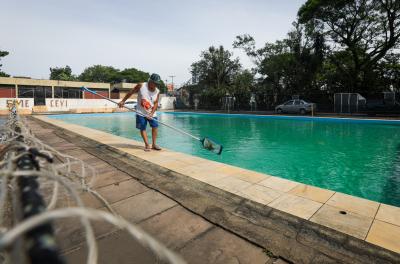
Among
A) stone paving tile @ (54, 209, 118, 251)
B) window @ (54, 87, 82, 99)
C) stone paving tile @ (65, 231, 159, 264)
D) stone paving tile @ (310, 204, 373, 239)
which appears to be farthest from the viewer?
window @ (54, 87, 82, 99)

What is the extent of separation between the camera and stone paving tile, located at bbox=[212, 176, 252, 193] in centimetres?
345

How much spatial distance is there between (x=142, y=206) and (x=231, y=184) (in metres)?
1.36

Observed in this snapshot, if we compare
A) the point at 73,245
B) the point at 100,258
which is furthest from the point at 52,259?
the point at 73,245

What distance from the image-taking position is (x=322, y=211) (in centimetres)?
280

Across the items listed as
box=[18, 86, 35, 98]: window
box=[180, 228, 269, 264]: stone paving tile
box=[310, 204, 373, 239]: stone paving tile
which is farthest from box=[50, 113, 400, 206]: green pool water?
box=[18, 86, 35, 98]: window

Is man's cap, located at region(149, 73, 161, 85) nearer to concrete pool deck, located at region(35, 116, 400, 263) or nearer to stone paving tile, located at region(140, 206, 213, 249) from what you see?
concrete pool deck, located at region(35, 116, 400, 263)

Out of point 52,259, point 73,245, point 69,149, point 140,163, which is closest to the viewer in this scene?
point 52,259

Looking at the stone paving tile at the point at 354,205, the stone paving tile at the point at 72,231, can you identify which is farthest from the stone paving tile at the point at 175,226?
the stone paving tile at the point at 354,205

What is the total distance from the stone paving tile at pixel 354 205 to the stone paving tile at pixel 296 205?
0.24m

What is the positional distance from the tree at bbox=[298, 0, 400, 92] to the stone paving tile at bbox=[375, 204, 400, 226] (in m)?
23.1

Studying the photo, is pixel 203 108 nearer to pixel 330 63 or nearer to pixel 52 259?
pixel 330 63

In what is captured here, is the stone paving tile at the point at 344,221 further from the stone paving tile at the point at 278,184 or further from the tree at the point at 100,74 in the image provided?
the tree at the point at 100,74

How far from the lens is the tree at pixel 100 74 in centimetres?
8038

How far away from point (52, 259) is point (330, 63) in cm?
2873
